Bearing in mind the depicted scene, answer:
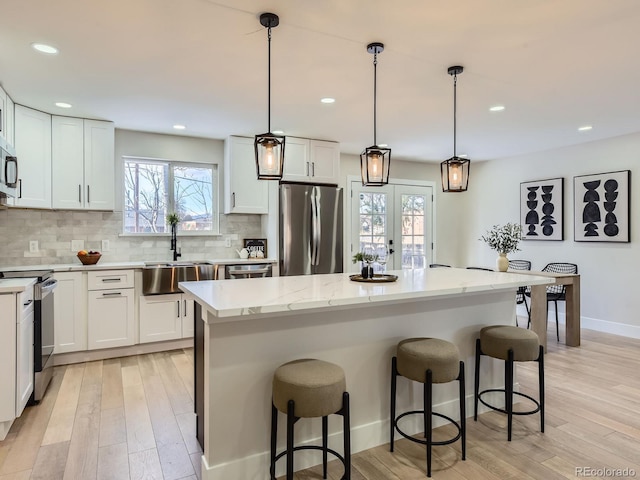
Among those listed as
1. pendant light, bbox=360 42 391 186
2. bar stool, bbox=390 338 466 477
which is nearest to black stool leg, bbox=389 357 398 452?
bar stool, bbox=390 338 466 477

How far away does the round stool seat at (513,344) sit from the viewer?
2.45 meters

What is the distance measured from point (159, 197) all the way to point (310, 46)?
2993 millimetres

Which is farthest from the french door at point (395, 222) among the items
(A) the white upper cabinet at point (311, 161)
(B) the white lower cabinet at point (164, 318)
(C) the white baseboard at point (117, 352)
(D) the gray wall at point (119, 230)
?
(C) the white baseboard at point (117, 352)

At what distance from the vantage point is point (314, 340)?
2186 mm

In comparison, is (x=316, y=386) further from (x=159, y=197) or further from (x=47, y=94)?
(x=159, y=197)

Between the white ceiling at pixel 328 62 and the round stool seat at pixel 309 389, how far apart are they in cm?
186

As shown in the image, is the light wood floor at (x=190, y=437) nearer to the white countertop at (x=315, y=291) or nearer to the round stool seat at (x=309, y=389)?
the round stool seat at (x=309, y=389)

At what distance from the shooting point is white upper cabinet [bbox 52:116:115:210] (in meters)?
3.97

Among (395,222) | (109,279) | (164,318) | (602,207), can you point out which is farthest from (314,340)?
(602,207)

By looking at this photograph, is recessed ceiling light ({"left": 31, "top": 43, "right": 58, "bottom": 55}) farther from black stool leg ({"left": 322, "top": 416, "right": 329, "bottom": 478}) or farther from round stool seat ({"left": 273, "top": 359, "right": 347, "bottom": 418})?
black stool leg ({"left": 322, "top": 416, "right": 329, "bottom": 478})

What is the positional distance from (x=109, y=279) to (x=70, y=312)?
0.44 meters

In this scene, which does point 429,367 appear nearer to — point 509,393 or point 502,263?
point 509,393

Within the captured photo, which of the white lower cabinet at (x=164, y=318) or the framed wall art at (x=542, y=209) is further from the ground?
the framed wall art at (x=542, y=209)

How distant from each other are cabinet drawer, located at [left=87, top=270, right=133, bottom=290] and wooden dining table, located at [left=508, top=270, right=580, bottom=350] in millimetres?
4217
